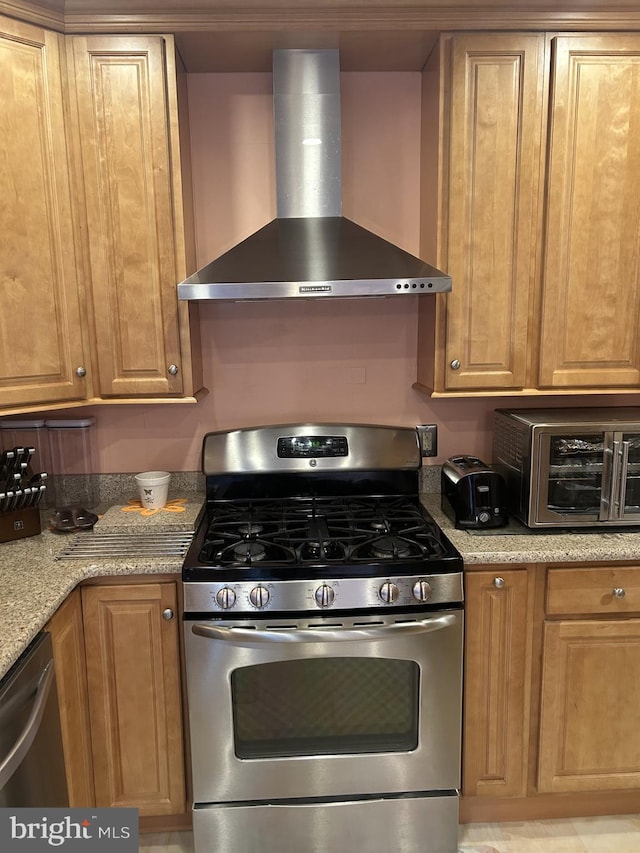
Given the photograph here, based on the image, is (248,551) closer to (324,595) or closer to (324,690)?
(324,595)

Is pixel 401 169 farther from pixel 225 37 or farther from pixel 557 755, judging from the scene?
pixel 557 755

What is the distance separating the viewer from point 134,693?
1.87 meters

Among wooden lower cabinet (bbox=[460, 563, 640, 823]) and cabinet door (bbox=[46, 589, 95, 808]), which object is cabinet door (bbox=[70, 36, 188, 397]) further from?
wooden lower cabinet (bbox=[460, 563, 640, 823])

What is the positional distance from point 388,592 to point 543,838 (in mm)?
1047

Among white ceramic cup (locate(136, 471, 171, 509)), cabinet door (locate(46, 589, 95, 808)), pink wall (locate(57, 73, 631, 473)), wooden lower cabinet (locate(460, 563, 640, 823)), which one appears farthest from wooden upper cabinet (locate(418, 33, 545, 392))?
cabinet door (locate(46, 589, 95, 808))

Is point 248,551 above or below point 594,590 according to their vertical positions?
above

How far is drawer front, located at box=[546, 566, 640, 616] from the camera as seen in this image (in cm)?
187

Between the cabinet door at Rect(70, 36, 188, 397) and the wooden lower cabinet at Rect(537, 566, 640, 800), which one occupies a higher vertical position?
the cabinet door at Rect(70, 36, 188, 397)

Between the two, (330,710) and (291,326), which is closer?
(330,710)

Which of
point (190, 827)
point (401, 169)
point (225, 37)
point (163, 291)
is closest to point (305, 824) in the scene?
point (190, 827)

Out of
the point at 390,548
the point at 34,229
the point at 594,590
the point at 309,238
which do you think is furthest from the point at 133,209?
the point at 594,590

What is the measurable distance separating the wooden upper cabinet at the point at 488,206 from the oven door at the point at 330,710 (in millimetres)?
844

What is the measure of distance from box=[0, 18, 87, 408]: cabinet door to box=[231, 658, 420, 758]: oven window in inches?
43.6

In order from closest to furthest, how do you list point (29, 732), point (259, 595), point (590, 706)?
1. point (29, 732)
2. point (259, 595)
3. point (590, 706)
